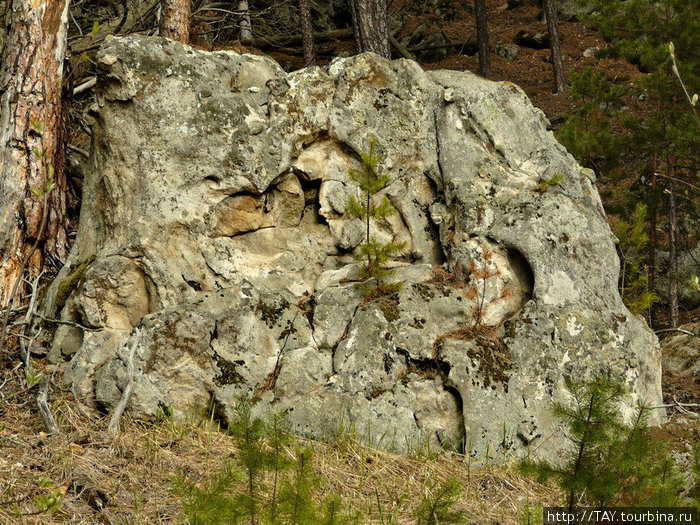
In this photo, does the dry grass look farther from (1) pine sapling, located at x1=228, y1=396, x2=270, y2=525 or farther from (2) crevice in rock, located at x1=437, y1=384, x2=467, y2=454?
(1) pine sapling, located at x1=228, y1=396, x2=270, y2=525

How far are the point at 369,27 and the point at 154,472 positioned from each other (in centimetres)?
763

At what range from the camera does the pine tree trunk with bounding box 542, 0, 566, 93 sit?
19.4m

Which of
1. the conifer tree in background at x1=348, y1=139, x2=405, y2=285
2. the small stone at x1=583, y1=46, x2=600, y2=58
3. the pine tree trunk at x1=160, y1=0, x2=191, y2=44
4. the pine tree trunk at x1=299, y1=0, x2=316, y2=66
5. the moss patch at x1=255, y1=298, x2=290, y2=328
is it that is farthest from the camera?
the small stone at x1=583, y1=46, x2=600, y2=58

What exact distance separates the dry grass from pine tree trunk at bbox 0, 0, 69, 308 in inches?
66.9

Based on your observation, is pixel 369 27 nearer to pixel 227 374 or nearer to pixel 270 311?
pixel 270 311

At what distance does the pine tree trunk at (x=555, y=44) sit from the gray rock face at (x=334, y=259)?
14.0 m

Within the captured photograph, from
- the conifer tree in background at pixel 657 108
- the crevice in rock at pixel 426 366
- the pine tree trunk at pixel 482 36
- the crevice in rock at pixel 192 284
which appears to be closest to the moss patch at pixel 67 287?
the crevice in rock at pixel 192 284

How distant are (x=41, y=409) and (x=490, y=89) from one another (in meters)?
4.46

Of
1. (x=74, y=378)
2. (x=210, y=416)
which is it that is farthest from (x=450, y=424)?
(x=74, y=378)

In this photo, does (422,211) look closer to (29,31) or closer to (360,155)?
(360,155)

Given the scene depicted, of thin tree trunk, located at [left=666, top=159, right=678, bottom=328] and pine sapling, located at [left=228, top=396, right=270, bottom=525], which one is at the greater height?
thin tree trunk, located at [left=666, top=159, right=678, bottom=328]

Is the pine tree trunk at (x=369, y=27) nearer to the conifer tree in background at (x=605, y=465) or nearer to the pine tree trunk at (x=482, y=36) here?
the conifer tree in background at (x=605, y=465)

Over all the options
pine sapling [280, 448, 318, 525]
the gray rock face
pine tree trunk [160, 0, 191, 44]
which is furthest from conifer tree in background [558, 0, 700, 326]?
pine sapling [280, 448, 318, 525]

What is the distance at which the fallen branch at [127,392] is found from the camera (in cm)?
484
